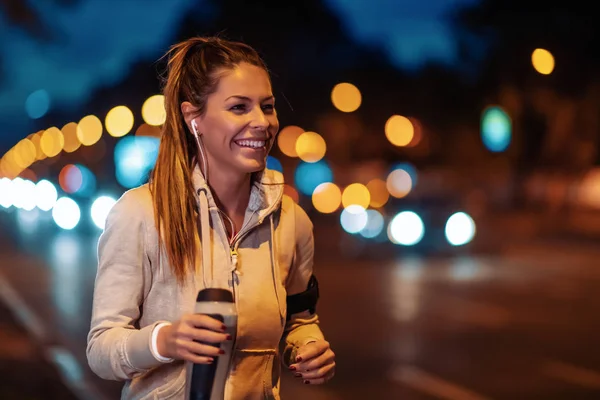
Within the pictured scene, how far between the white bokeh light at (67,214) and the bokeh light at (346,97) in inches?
576

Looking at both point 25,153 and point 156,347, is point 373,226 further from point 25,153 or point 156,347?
point 25,153

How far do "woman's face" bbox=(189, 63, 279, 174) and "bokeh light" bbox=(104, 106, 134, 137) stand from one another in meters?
50.0

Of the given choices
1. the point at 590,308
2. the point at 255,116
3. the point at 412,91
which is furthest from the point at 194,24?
the point at 255,116

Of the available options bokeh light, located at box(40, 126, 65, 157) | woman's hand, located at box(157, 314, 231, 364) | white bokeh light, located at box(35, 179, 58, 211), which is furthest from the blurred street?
bokeh light, located at box(40, 126, 65, 157)

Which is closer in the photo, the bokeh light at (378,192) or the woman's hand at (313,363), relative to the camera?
the woman's hand at (313,363)

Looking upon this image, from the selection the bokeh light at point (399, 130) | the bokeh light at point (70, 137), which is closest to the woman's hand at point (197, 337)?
the bokeh light at point (399, 130)

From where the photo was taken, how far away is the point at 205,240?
294 cm

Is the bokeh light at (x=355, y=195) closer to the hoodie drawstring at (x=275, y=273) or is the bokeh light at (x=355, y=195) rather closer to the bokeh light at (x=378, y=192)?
the bokeh light at (x=378, y=192)

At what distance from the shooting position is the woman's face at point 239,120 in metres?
3.04

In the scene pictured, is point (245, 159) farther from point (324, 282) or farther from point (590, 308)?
point (324, 282)

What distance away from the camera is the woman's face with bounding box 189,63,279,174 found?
9.98ft

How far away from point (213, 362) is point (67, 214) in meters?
43.9

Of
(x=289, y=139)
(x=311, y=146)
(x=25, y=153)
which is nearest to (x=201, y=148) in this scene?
(x=311, y=146)

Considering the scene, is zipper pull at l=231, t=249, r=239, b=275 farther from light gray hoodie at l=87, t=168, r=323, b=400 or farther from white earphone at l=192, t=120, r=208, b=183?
white earphone at l=192, t=120, r=208, b=183
